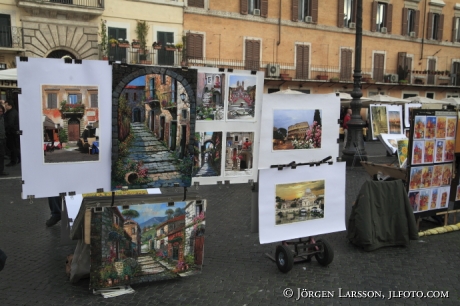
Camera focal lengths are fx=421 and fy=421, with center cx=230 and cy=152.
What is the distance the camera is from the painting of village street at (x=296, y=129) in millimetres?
4287

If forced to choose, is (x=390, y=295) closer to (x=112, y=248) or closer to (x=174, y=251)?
(x=174, y=251)

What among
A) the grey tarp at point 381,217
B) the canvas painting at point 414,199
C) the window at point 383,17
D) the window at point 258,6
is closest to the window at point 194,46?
the window at point 258,6

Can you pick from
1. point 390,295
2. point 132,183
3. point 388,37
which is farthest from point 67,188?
point 388,37

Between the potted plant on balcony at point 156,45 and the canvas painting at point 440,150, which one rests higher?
the potted plant on balcony at point 156,45

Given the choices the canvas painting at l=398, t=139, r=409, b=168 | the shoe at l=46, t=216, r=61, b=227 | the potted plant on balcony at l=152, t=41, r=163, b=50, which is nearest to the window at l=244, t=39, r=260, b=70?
the potted plant on balcony at l=152, t=41, r=163, b=50

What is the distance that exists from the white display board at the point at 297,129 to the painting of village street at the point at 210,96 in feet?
1.45

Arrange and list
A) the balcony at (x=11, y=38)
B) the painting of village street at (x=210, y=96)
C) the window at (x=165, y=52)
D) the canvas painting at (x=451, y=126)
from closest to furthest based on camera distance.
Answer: the painting of village street at (x=210, y=96) → the canvas painting at (x=451, y=126) → the balcony at (x=11, y=38) → the window at (x=165, y=52)

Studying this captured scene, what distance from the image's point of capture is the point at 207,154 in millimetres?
4141

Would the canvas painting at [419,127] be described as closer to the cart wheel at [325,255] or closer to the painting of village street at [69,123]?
the cart wheel at [325,255]

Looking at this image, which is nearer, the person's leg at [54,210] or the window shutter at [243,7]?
the person's leg at [54,210]

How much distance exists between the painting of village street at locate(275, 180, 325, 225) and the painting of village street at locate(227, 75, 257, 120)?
2.67 feet

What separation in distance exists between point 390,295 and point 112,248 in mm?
2583

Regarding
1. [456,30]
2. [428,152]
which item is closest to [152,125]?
[428,152]

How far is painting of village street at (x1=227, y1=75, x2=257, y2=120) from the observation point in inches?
163
